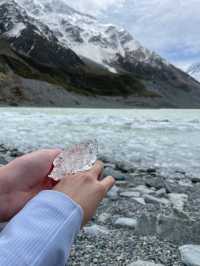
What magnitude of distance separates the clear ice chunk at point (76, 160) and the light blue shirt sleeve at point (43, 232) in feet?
0.64

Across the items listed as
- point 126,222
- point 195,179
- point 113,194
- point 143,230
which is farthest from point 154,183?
point 143,230

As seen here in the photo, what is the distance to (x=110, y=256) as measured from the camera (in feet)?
12.3

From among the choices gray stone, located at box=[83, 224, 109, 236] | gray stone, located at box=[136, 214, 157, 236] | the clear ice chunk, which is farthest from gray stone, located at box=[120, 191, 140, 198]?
the clear ice chunk

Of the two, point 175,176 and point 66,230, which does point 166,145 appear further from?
point 66,230

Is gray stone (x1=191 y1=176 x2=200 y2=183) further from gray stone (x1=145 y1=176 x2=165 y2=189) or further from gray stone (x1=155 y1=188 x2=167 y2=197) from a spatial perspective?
gray stone (x1=155 y1=188 x2=167 y2=197)

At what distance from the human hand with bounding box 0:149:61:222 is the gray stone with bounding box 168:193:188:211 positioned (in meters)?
3.96

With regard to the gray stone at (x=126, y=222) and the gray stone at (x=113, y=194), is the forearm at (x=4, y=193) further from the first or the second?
the gray stone at (x=113, y=194)

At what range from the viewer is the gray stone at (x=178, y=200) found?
5.92 m

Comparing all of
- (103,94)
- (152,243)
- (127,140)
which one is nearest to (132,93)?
(103,94)

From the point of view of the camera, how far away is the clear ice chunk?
1703 millimetres

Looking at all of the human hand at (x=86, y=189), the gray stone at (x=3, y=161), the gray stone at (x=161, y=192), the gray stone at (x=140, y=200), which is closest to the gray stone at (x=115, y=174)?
the gray stone at (x=161, y=192)

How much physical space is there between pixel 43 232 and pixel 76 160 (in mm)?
427

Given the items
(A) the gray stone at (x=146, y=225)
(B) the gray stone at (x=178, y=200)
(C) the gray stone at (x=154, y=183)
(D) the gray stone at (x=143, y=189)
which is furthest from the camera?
(C) the gray stone at (x=154, y=183)

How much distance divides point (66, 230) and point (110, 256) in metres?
2.46
